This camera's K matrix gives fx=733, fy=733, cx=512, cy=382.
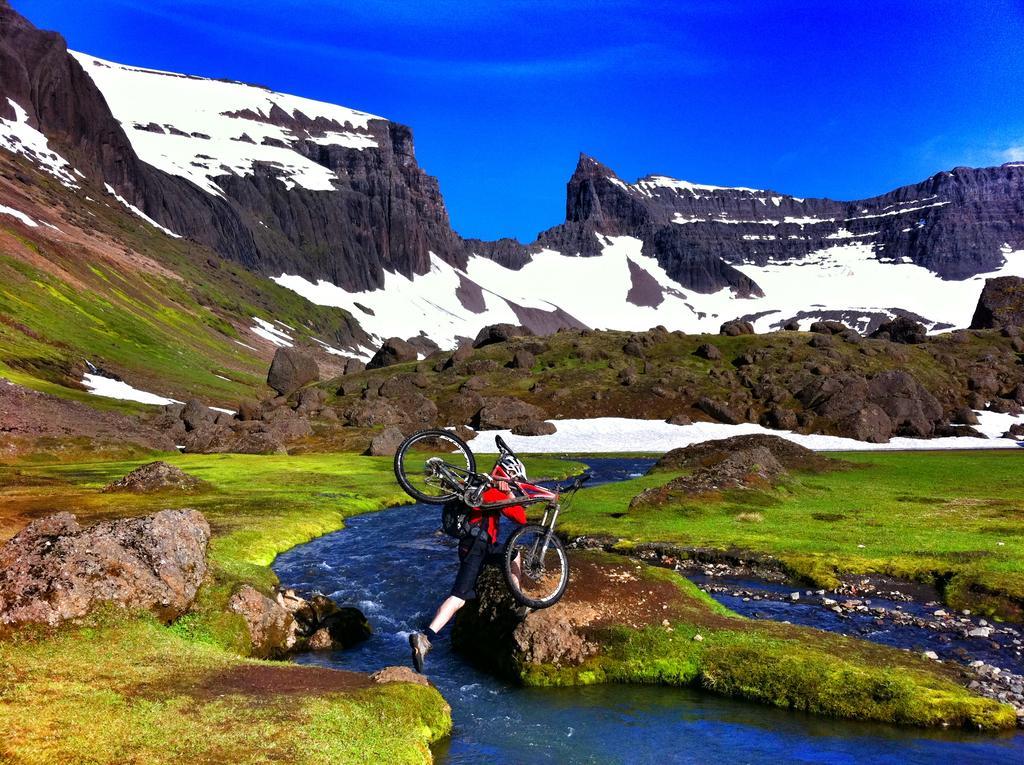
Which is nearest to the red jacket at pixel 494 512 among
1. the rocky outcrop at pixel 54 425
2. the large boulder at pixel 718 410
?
the rocky outcrop at pixel 54 425

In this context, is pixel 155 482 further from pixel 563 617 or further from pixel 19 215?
pixel 19 215

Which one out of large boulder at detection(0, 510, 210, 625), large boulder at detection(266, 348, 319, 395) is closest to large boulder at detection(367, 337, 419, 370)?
large boulder at detection(266, 348, 319, 395)

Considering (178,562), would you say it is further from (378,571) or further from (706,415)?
(706,415)

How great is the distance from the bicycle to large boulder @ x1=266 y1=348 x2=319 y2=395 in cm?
15968

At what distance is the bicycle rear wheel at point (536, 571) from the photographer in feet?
64.0

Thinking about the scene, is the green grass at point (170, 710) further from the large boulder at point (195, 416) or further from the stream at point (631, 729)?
the large boulder at point (195, 416)

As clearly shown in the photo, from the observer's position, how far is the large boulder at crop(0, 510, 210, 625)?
1745 centimetres

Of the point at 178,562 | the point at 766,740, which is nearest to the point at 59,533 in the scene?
the point at 178,562

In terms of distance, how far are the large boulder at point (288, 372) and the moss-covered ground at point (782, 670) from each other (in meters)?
161

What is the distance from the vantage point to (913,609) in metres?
26.2

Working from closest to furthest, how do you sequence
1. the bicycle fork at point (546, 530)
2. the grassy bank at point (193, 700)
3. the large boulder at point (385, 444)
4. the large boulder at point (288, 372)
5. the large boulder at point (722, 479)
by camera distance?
the grassy bank at point (193, 700)
the bicycle fork at point (546, 530)
the large boulder at point (722, 479)
the large boulder at point (385, 444)
the large boulder at point (288, 372)

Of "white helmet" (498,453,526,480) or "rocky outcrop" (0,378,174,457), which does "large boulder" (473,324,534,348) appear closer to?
"rocky outcrop" (0,378,174,457)

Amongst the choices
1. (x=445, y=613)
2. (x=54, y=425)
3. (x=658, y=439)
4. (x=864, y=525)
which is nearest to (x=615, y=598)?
(x=445, y=613)

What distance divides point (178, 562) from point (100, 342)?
504ft
